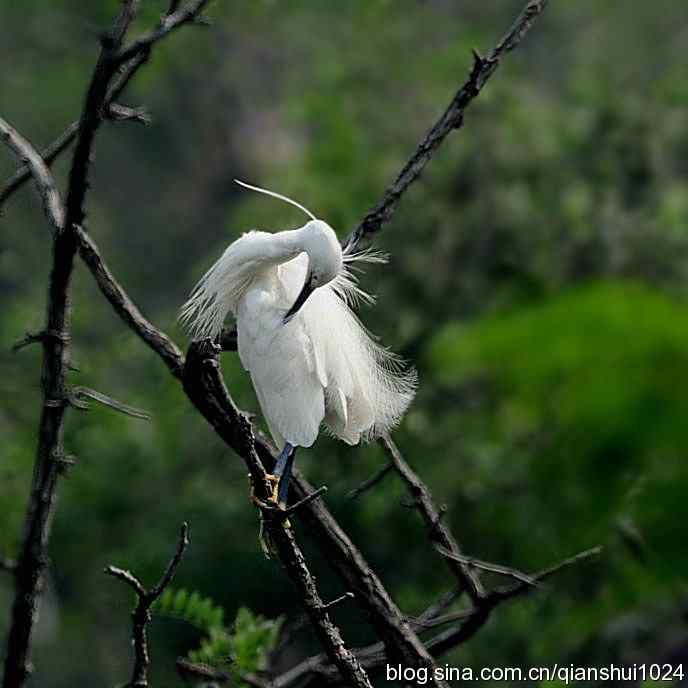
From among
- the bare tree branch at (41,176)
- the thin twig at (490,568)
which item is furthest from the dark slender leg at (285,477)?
the bare tree branch at (41,176)

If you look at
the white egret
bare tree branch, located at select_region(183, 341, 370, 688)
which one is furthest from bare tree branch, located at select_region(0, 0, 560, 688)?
the white egret

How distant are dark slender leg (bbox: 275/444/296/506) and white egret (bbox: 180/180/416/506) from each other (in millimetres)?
37

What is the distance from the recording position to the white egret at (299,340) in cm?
267

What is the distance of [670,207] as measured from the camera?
6629mm

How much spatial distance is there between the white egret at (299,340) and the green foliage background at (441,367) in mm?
220

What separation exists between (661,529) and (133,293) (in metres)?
11.2

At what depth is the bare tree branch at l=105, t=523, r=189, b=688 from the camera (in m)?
1.89

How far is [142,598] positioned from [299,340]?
919 millimetres

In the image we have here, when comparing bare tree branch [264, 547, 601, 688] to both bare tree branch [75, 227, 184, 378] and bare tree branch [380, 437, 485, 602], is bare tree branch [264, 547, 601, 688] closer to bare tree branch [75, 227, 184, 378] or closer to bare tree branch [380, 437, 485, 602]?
bare tree branch [380, 437, 485, 602]

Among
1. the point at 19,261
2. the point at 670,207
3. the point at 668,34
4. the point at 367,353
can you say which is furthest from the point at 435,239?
the point at 668,34

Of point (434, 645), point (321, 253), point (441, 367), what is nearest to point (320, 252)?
point (321, 253)

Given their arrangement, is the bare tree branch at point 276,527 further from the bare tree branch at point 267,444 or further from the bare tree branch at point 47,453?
the bare tree branch at point 47,453

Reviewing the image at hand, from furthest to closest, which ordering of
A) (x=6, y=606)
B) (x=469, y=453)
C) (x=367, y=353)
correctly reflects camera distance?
(x=6, y=606)
(x=469, y=453)
(x=367, y=353)

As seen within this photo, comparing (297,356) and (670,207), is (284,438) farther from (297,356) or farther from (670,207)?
(670,207)
